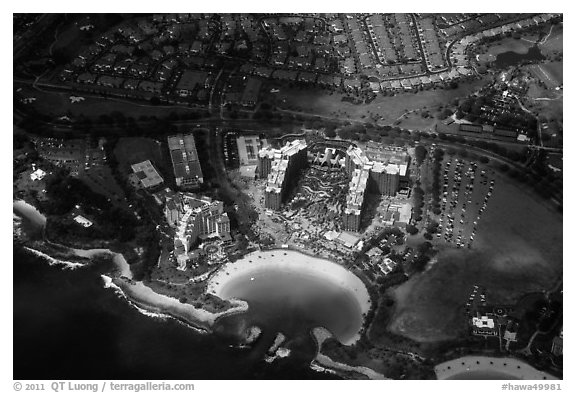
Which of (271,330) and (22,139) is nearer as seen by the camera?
(271,330)

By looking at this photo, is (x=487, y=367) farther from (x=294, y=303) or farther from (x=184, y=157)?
(x=184, y=157)

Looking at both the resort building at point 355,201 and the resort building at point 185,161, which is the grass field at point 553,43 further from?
the resort building at point 185,161

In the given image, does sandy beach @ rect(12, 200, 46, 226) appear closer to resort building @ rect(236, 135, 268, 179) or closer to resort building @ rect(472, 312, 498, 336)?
resort building @ rect(236, 135, 268, 179)

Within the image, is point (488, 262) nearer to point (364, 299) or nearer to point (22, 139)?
point (364, 299)

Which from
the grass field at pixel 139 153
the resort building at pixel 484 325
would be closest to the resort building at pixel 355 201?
the resort building at pixel 484 325

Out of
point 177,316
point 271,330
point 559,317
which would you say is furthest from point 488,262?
point 177,316
